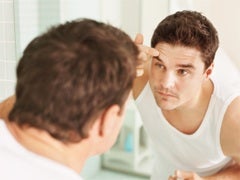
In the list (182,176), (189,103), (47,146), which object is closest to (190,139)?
(189,103)

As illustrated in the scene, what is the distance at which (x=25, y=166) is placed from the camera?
22.5 inches

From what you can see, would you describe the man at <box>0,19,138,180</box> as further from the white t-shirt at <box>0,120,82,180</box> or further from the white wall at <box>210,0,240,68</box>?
the white wall at <box>210,0,240,68</box>

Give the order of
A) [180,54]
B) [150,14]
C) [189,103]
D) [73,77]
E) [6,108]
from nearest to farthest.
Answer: [73,77]
[6,108]
[180,54]
[189,103]
[150,14]

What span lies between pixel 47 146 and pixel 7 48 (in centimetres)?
107

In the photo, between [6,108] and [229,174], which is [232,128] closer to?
[229,174]

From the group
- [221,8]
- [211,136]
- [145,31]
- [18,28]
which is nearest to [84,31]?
[211,136]

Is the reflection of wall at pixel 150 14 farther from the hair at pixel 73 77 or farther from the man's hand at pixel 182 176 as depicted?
the hair at pixel 73 77

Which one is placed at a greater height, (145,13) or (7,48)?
(145,13)

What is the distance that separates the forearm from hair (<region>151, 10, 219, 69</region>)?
0.37 metres

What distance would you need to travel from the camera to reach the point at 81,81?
22.2 inches

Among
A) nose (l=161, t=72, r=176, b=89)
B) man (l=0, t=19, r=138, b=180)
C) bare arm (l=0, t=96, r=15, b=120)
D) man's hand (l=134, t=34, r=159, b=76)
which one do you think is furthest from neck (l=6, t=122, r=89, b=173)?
nose (l=161, t=72, r=176, b=89)

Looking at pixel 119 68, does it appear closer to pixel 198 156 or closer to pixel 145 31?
pixel 198 156

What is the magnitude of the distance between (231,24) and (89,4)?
68cm

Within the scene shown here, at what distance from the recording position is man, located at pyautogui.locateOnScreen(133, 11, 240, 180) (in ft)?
3.66
